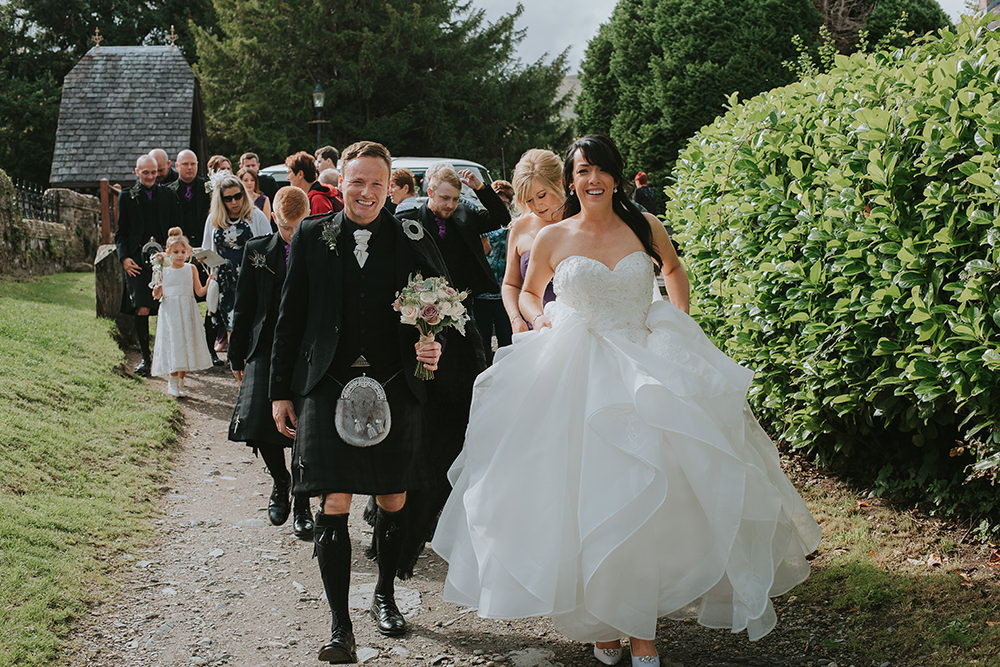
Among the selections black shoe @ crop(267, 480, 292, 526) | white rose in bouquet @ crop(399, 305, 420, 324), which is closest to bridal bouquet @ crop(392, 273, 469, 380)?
white rose in bouquet @ crop(399, 305, 420, 324)

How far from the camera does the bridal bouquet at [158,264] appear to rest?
1048 centimetres

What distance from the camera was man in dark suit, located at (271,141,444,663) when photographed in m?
4.38

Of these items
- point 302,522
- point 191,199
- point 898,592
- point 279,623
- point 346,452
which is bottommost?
A: point 279,623

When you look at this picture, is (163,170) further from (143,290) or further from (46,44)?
(46,44)

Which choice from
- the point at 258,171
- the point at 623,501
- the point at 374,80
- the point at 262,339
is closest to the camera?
the point at 623,501

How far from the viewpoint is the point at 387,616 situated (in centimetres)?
467

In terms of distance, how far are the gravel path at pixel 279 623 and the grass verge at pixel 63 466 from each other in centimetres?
20

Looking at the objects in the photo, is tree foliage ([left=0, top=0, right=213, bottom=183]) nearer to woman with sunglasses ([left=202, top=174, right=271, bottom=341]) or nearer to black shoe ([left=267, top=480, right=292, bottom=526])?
woman with sunglasses ([left=202, top=174, right=271, bottom=341])

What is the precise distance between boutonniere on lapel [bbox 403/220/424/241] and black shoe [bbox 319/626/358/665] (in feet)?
6.14

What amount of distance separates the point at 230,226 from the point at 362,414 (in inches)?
204

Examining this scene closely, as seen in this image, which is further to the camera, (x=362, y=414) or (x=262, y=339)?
(x=262, y=339)

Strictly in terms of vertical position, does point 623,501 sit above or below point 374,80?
below

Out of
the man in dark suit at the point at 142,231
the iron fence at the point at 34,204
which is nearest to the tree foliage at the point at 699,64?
the iron fence at the point at 34,204

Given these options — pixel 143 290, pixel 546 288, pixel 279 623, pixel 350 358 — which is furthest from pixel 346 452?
pixel 143 290
